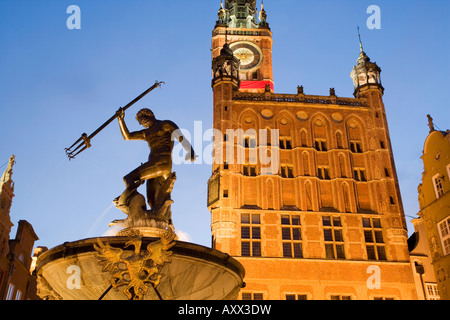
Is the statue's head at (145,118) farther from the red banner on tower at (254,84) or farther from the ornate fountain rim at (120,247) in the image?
the red banner on tower at (254,84)

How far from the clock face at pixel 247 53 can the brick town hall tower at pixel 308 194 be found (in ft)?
43.5

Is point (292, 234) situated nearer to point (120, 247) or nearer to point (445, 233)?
point (445, 233)

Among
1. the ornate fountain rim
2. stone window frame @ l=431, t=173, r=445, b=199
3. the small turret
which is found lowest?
the ornate fountain rim

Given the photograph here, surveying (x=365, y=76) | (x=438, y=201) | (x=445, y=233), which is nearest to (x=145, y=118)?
(x=445, y=233)

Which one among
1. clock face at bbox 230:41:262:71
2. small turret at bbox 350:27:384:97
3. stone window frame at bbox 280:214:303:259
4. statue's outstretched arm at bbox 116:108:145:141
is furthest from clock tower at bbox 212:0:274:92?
statue's outstretched arm at bbox 116:108:145:141

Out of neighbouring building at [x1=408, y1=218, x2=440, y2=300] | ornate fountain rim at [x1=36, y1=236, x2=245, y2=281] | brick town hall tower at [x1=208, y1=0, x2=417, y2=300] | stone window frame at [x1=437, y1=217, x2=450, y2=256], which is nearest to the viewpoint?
ornate fountain rim at [x1=36, y1=236, x2=245, y2=281]

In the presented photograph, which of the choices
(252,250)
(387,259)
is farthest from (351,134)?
(252,250)

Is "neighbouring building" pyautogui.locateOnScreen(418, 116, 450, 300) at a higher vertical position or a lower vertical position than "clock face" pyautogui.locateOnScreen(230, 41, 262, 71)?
lower

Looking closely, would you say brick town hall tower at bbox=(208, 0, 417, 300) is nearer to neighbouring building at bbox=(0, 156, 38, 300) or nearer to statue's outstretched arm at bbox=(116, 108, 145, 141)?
neighbouring building at bbox=(0, 156, 38, 300)

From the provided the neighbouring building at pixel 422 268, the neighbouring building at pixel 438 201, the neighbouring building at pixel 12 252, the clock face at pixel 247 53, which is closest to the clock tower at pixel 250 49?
the clock face at pixel 247 53

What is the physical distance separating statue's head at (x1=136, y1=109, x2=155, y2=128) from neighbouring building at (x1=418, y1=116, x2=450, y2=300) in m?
17.6

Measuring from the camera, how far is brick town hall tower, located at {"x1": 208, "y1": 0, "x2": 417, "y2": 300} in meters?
26.5

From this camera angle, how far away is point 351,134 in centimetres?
3259
